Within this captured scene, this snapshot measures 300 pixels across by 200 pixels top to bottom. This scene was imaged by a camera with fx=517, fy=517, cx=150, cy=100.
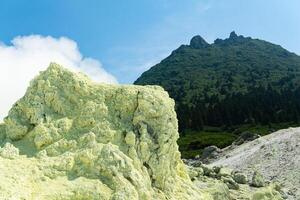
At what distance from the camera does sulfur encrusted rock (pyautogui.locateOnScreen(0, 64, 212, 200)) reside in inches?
542

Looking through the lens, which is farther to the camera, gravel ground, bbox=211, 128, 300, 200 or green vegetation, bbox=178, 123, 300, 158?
green vegetation, bbox=178, 123, 300, 158

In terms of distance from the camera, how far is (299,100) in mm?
173625

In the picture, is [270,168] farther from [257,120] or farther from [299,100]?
[299,100]

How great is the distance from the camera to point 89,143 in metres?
15.4

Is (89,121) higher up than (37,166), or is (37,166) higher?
(89,121)

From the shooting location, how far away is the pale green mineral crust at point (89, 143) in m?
13.8

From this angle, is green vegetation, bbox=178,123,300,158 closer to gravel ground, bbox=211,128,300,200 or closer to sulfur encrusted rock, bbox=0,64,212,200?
gravel ground, bbox=211,128,300,200

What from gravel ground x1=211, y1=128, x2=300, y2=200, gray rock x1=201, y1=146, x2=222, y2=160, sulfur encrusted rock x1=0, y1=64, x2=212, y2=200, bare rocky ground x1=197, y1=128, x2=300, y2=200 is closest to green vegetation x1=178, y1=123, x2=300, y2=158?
gray rock x1=201, y1=146, x2=222, y2=160

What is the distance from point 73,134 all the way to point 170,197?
12.1ft

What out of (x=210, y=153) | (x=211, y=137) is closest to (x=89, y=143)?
(x=210, y=153)

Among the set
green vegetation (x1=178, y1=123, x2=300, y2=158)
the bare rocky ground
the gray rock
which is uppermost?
green vegetation (x1=178, y1=123, x2=300, y2=158)

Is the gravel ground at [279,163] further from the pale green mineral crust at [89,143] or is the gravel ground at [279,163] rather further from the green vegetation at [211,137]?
the green vegetation at [211,137]

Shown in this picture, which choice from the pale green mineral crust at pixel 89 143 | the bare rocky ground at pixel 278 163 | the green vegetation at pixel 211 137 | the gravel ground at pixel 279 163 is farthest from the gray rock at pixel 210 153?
the pale green mineral crust at pixel 89 143

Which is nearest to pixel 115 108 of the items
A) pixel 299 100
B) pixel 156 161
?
pixel 156 161
